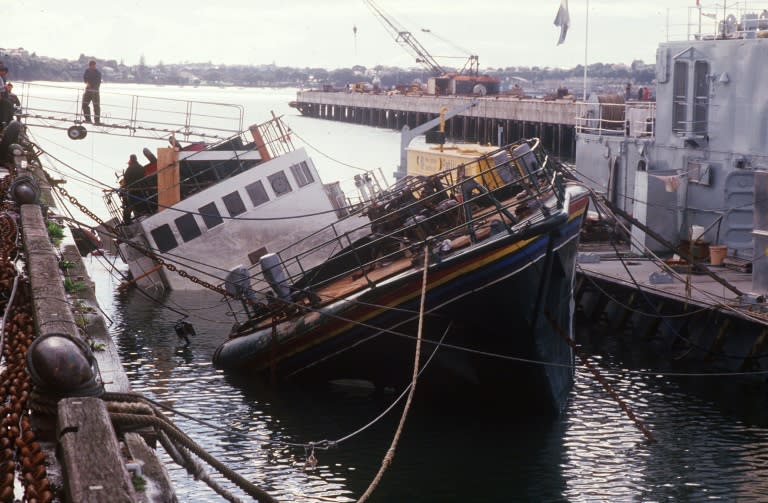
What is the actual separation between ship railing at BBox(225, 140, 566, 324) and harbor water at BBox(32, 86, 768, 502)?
7.69 feet

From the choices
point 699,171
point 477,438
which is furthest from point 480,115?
point 477,438

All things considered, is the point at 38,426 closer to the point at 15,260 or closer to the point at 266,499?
the point at 266,499

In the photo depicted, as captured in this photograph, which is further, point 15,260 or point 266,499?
point 15,260

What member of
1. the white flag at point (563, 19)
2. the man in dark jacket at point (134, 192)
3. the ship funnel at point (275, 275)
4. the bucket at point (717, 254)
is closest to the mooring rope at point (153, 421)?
the ship funnel at point (275, 275)

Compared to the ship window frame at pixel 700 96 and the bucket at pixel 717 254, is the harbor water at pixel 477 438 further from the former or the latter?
the ship window frame at pixel 700 96

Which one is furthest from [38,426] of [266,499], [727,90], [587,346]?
[727,90]

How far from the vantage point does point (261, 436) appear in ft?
62.8

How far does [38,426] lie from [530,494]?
10796 millimetres

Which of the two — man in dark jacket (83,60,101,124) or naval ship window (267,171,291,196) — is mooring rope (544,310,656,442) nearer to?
naval ship window (267,171,291,196)

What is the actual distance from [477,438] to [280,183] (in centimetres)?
1487

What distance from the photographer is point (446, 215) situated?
23.0m

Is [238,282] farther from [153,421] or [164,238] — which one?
[153,421]

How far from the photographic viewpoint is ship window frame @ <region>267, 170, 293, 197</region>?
31891 mm

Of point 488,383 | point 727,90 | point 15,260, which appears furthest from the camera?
point 727,90
